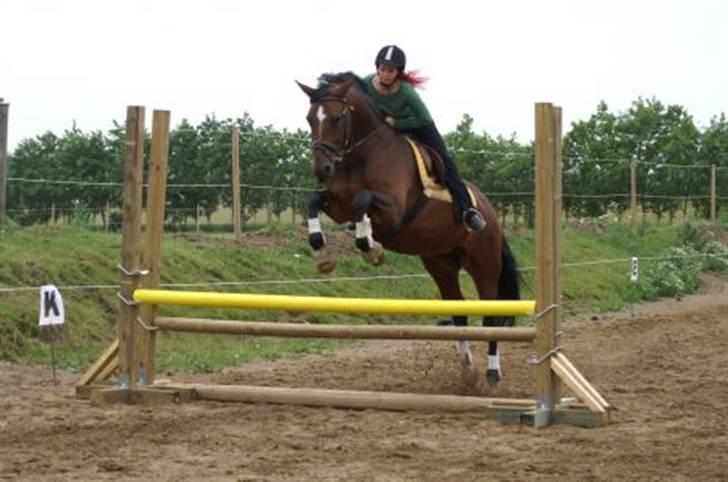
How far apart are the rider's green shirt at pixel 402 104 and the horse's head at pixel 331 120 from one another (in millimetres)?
328

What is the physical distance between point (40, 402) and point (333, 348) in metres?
5.02

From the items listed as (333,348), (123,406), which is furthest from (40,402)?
(333,348)

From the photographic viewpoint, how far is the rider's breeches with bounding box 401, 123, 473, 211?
8.91m

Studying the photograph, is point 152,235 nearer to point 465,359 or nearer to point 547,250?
point 465,359

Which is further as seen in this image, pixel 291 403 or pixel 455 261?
pixel 455 261

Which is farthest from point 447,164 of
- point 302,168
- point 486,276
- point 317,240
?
point 302,168

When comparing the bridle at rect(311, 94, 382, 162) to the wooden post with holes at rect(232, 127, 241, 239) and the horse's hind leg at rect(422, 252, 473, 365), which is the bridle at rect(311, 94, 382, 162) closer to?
the horse's hind leg at rect(422, 252, 473, 365)

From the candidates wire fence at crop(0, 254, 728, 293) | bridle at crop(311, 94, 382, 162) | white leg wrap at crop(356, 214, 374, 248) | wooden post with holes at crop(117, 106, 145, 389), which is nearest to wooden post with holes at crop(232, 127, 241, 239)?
wire fence at crop(0, 254, 728, 293)

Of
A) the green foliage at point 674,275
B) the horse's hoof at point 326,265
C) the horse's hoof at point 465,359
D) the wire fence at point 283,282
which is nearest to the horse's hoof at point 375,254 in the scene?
the horse's hoof at point 326,265

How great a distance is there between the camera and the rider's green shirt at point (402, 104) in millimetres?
8703

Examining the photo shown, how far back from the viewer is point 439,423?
299 inches

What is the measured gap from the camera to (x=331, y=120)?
8.09 meters

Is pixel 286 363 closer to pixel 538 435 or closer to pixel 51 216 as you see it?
pixel 538 435

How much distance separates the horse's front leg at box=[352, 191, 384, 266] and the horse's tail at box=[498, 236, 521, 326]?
7.22ft
